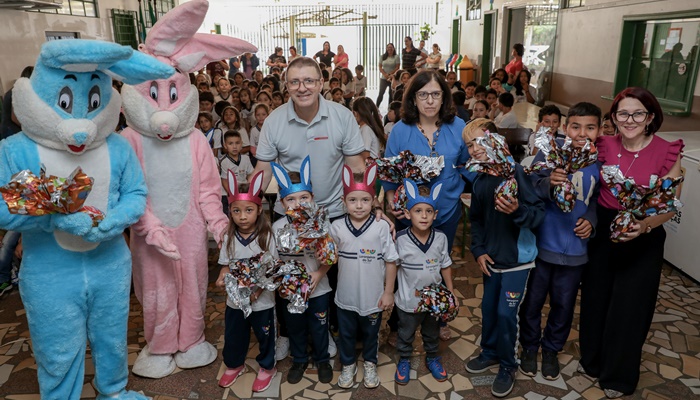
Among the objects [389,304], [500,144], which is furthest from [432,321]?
[500,144]

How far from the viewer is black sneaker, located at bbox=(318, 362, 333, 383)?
3.20m

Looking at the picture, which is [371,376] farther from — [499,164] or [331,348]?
[499,164]

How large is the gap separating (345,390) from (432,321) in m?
0.68

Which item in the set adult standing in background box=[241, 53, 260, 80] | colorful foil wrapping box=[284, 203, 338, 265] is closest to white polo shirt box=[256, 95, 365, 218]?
colorful foil wrapping box=[284, 203, 338, 265]

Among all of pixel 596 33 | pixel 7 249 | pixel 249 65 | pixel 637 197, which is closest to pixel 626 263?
pixel 637 197

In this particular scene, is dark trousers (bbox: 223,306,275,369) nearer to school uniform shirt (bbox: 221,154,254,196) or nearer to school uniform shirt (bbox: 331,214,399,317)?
school uniform shirt (bbox: 331,214,399,317)

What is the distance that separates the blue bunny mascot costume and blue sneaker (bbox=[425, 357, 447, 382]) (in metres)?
1.82

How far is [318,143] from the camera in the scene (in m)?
3.16

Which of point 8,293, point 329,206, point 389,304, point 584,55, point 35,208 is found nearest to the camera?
point 35,208

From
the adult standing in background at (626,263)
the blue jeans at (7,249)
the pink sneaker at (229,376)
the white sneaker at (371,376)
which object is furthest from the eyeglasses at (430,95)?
the blue jeans at (7,249)

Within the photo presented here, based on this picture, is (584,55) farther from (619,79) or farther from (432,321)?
(432,321)

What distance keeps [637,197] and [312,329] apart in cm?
195

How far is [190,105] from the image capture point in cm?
308

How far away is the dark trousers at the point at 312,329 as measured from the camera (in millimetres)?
3082
